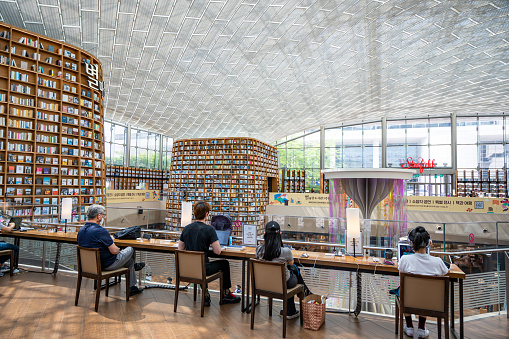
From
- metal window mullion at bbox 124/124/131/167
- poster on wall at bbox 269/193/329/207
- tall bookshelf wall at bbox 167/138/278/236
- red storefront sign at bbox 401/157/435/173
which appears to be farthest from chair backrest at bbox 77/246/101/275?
red storefront sign at bbox 401/157/435/173

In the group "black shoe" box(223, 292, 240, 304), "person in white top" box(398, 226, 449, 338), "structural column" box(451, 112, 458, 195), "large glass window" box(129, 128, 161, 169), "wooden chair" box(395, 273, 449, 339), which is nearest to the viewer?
"wooden chair" box(395, 273, 449, 339)

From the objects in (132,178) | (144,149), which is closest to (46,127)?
(132,178)

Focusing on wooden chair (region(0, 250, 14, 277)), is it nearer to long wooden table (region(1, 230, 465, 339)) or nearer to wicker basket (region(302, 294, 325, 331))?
long wooden table (region(1, 230, 465, 339))

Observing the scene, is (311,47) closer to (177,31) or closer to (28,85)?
(177,31)

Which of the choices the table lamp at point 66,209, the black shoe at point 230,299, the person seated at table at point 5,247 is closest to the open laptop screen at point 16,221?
the person seated at table at point 5,247

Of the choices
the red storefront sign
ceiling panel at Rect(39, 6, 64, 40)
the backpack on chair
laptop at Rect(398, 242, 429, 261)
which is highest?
ceiling panel at Rect(39, 6, 64, 40)

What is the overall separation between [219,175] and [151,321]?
11.0 meters

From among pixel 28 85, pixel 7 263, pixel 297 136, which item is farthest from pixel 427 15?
pixel 297 136

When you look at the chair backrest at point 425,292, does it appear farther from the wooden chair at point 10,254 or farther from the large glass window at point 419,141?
the large glass window at point 419,141

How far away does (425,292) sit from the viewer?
2.57m

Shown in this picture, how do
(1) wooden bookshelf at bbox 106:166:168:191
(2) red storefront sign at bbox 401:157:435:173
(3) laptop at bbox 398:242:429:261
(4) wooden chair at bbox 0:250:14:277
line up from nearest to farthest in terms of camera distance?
1. (3) laptop at bbox 398:242:429:261
2. (4) wooden chair at bbox 0:250:14:277
3. (1) wooden bookshelf at bbox 106:166:168:191
4. (2) red storefront sign at bbox 401:157:435:173

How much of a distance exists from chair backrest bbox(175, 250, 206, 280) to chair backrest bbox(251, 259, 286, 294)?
58 cm

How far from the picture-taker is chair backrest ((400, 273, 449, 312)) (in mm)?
2506

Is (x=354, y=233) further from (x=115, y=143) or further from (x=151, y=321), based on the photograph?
(x=115, y=143)
